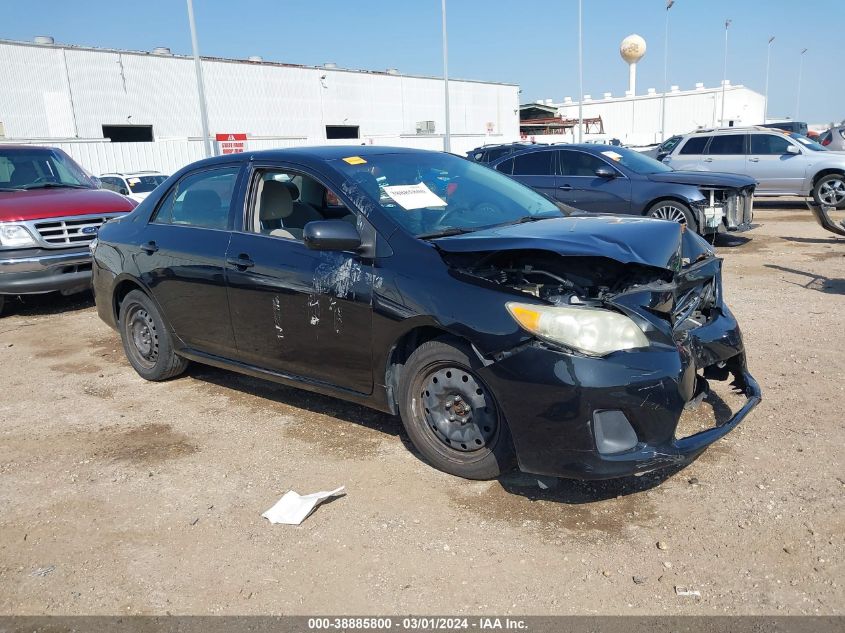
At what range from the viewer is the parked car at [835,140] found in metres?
16.2

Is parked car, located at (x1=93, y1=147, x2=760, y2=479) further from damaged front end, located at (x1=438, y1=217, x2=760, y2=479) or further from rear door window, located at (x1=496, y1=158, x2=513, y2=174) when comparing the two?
rear door window, located at (x1=496, y1=158, x2=513, y2=174)

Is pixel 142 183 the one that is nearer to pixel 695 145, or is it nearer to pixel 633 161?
pixel 633 161

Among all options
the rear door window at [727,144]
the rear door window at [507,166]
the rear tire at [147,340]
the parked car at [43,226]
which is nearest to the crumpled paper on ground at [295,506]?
the rear tire at [147,340]

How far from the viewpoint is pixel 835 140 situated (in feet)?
54.0

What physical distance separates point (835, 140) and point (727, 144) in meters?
3.33

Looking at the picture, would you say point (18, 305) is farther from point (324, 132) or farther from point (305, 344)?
point (324, 132)

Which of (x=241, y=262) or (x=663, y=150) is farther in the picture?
(x=663, y=150)

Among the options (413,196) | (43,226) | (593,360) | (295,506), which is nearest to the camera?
(593,360)

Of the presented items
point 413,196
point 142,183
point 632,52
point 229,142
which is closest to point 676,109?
point 632,52

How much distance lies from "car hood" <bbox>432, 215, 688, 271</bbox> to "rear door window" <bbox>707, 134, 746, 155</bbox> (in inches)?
499

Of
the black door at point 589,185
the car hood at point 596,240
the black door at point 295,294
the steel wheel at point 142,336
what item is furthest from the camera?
the black door at point 589,185

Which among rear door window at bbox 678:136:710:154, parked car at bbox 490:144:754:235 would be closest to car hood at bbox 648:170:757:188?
parked car at bbox 490:144:754:235

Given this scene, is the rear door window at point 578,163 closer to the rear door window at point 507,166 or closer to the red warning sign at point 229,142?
the rear door window at point 507,166

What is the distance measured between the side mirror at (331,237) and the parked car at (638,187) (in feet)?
23.8
